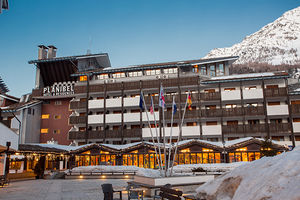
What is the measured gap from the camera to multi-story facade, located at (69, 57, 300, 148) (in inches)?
1559

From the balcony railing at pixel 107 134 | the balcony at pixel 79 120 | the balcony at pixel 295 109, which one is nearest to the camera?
the balcony at pixel 295 109

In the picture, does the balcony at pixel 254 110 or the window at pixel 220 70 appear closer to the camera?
the balcony at pixel 254 110

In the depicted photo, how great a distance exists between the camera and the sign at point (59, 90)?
49.2 meters

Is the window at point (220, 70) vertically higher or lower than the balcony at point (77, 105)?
higher

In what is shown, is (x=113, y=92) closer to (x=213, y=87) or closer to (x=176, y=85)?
(x=176, y=85)

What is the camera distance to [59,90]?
49812 millimetres

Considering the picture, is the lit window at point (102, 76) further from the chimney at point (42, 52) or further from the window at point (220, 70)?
the window at point (220, 70)

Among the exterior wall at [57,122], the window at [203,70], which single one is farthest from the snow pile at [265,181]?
the exterior wall at [57,122]

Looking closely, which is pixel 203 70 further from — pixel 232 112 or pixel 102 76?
pixel 102 76

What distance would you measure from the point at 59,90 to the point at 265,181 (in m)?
49.3

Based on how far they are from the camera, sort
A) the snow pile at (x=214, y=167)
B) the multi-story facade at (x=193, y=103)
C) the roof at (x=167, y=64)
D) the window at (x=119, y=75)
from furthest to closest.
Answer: the window at (x=119, y=75)
the roof at (x=167, y=64)
the multi-story facade at (x=193, y=103)
the snow pile at (x=214, y=167)

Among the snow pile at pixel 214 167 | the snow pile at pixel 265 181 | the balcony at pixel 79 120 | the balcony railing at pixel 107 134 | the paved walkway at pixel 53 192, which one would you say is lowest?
the paved walkway at pixel 53 192

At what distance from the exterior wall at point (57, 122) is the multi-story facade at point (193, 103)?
7.96 feet

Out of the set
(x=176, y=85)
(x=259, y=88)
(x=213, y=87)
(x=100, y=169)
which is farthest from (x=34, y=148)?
(x=259, y=88)
